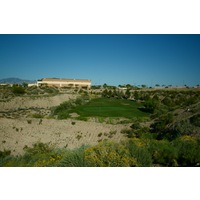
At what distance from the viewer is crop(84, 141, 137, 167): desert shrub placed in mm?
5070

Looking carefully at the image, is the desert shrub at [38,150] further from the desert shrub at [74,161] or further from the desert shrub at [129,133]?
the desert shrub at [129,133]

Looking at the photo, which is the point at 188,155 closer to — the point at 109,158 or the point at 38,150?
the point at 109,158

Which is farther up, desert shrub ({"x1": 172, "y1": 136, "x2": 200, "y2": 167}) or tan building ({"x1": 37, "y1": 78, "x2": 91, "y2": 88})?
tan building ({"x1": 37, "y1": 78, "x2": 91, "y2": 88})

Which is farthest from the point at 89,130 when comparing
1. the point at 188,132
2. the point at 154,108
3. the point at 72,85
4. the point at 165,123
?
the point at 72,85

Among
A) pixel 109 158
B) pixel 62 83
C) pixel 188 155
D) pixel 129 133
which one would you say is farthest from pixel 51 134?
pixel 62 83

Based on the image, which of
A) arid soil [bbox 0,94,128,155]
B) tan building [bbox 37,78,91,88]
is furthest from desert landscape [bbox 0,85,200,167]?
tan building [bbox 37,78,91,88]

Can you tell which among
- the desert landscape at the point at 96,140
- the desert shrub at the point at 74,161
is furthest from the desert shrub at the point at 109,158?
the desert shrub at the point at 74,161

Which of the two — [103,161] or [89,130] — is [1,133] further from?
[103,161]

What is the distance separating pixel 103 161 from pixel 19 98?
105 ft

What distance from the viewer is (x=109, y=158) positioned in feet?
16.8

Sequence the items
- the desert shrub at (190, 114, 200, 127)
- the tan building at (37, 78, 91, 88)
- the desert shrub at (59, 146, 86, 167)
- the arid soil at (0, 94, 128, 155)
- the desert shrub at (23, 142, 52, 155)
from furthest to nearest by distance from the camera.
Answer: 1. the tan building at (37, 78, 91, 88)
2. the arid soil at (0, 94, 128, 155)
3. the desert shrub at (190, 114, 200, 127)
4. the desert shrub at (23, 142, 52, 155)
5. the desert shrub at (59, 146, 86, 167)

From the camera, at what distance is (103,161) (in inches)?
205

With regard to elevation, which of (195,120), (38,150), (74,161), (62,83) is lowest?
(38,150)

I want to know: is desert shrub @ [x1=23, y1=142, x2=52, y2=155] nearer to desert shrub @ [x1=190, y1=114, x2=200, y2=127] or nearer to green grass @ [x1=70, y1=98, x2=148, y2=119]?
desert shrub @ [x1=190, y1=114, x2=200, y2=127]
